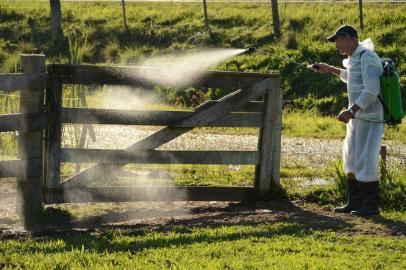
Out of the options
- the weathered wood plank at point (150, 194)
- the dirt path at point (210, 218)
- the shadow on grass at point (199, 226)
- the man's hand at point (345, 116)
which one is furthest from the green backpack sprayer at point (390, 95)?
the weathered wood plank at point (150, 194)

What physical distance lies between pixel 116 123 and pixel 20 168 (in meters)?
1.09

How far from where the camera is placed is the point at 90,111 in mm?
9367

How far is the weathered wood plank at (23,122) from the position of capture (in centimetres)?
885

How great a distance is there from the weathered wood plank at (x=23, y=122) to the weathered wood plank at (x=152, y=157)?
1.39 feet

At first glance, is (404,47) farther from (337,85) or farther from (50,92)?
(50,92)

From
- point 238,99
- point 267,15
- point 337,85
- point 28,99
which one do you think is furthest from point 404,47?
point 28,99

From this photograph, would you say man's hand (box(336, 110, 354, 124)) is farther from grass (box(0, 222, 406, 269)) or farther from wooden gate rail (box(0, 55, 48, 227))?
wooden gate rail (box(0, 55, 48, 227))

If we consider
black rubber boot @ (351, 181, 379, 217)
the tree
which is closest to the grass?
black rubber boot @ (351, 181, 379, 217)

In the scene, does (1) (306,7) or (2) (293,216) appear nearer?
(2) (293,216)

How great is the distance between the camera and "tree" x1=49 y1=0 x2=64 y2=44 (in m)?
31.7

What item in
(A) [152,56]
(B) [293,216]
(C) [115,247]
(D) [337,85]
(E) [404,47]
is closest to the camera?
(C) [115,247]

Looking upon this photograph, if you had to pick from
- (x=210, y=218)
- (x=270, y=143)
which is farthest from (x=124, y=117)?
(x=270, y=143)

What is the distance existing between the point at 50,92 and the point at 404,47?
52.3ft

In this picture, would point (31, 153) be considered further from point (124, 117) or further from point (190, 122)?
point (190, 122)
